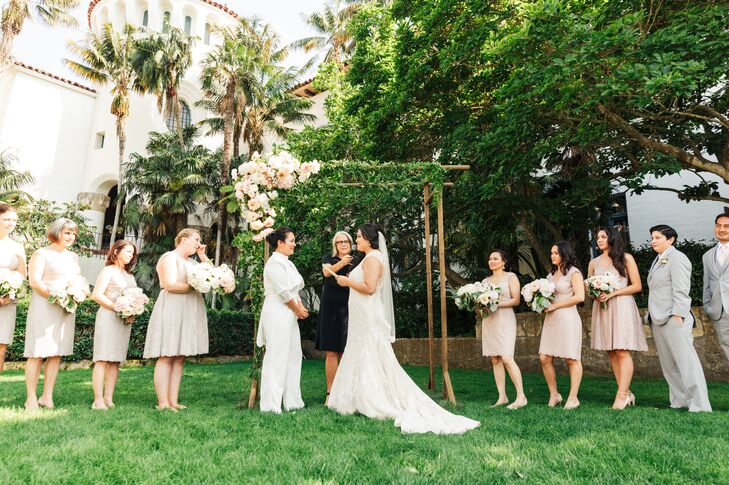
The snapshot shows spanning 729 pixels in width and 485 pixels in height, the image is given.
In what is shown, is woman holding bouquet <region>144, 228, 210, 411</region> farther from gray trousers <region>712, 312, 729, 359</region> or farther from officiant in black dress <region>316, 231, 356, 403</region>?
gray trousers <region>712, 312, 729, 359</region>

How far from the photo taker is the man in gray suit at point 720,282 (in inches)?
227

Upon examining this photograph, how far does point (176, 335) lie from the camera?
585 centimetres

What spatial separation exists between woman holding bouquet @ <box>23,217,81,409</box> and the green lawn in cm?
44

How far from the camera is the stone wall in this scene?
339 inches

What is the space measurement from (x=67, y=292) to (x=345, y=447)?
380cm

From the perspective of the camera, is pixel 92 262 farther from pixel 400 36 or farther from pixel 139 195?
pixel 400 36

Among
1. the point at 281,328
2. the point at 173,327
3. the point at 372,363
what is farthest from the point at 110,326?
the point at 372,363

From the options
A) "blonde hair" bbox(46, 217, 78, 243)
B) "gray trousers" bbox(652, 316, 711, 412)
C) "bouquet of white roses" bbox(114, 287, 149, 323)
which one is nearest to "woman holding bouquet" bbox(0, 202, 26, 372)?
"blonde hair" bbox(46, 217, 78, 243)

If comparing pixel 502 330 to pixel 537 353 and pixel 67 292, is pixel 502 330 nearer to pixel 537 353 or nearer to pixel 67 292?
pixel 537 353

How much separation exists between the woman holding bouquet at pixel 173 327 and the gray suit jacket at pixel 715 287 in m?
6.21

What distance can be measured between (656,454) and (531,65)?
551 centimetres

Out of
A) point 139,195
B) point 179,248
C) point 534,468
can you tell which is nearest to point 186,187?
point 139,195

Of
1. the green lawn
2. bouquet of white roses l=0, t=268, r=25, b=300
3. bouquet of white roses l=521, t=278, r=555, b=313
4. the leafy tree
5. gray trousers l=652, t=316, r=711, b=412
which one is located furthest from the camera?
the leafy tree

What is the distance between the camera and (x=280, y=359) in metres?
6.03
